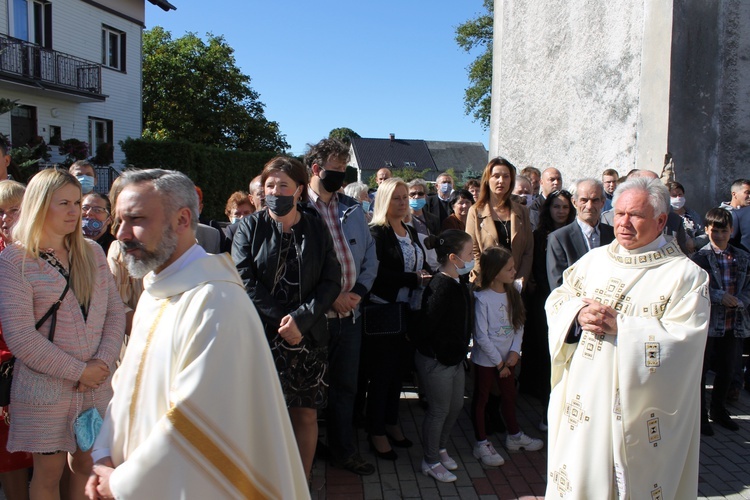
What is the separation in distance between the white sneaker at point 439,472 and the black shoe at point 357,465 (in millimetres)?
392

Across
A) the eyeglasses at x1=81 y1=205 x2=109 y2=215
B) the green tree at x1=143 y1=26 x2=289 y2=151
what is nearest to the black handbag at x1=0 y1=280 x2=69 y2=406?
the eyeglasses at x1=81 y1=205 x2=109 y2=215

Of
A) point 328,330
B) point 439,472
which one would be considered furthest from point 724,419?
point 328,330

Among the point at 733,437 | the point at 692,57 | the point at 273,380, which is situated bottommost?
the point at 733,437

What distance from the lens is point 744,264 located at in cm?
572

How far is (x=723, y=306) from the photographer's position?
5602mm

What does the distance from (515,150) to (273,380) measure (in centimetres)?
939

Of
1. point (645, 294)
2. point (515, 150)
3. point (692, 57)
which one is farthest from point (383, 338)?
point (515, 150)

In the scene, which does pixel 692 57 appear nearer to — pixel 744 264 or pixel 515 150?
pixel 744 264

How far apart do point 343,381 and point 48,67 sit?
2249 centimetres

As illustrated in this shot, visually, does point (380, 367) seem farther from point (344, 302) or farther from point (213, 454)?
point (213, 454)

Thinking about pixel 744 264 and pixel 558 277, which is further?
pixel 744 264

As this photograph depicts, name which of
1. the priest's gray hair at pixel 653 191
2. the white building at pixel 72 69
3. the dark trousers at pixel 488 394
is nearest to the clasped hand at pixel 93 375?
the dark trousers at pixel 488 394

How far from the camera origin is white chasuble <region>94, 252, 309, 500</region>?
6.48ft

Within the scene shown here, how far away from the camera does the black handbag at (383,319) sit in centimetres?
462
